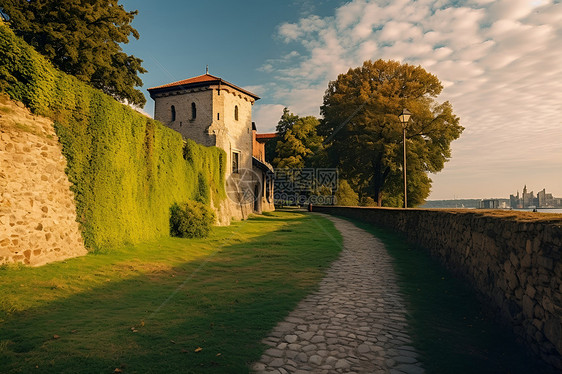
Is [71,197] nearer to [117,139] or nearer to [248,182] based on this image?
[117,139]

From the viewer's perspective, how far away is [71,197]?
957cm

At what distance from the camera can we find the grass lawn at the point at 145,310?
386 centimetres

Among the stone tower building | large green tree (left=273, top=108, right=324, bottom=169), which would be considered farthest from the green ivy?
large green tree (left=273, top=108, right=324, bottom=169)

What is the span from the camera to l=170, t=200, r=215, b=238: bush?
1574cm

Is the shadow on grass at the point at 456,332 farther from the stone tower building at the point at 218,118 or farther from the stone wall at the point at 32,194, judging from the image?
the stone tower building at the point at 218,118

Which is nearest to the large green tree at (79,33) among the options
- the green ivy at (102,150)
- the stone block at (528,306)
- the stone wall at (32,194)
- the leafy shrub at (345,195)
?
the green ivy at (102,150)

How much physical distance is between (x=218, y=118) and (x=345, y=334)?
27.1m

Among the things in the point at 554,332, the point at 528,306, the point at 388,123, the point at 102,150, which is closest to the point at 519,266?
the point at 528,306

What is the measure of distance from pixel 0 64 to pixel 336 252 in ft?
37.6

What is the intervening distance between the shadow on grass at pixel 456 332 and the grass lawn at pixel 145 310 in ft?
7.32

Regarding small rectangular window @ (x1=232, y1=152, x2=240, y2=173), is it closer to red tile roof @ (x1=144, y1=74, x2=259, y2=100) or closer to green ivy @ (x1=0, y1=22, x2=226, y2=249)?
red tile roof @ (x1=144, y1=74, x2=259, y2=100)

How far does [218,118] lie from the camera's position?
2944 cm

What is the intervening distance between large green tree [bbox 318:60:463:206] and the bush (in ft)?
63.0

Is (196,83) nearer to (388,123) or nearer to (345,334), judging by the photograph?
(388,123)
